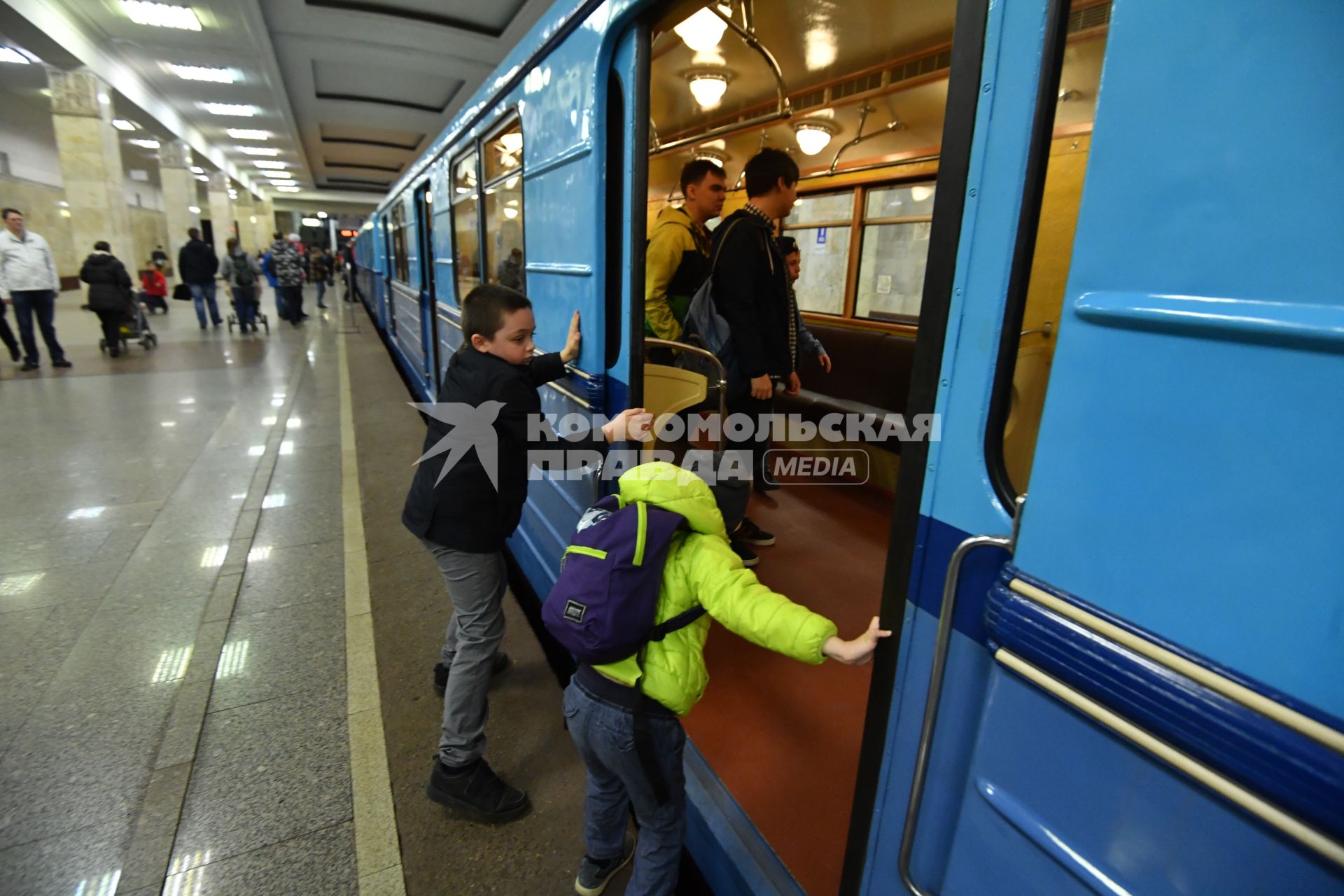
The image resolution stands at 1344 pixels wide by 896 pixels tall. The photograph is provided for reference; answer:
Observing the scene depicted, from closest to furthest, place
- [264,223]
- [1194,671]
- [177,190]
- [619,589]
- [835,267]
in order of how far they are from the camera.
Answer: [1194,671] < [619,589] < [835,267] < [177,190] < [264,223]

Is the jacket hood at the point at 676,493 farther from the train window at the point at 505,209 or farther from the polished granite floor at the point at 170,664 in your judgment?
the train window at the point at 505,209

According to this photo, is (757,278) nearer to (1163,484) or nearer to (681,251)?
(681,251)

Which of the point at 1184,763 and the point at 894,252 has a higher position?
the point at 894,252

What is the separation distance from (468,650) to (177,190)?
22309 millimetres

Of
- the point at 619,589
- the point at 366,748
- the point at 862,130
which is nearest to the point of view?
the point at 619,589

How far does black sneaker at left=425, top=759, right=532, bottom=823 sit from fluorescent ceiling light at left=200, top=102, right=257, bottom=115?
2006cm

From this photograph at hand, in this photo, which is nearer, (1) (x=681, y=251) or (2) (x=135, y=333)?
(1) (x=681, y=251)

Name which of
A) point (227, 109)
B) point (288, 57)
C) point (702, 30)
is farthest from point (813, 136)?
point (227, 109)

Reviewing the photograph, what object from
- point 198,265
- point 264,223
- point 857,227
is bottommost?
point 198,265

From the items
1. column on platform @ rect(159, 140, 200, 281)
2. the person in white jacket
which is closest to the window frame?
the person in white jacket

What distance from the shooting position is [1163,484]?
74 cm

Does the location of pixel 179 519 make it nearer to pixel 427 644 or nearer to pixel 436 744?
pixel 427 644

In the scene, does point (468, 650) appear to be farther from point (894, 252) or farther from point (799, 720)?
point (894, 252)

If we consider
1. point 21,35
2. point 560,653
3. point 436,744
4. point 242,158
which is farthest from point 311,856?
point 242,158
